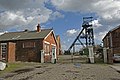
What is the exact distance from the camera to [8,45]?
31.1m

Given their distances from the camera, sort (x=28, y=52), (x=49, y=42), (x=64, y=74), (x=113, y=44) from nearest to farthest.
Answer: (x=64, y=74), (x=113, y=44), (x=28, y=52), (x=49, y=42)

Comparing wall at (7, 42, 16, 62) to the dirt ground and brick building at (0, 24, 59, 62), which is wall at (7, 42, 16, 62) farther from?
the dirt ground

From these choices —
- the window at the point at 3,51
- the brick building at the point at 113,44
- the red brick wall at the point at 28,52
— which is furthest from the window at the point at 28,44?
the brick building at the point at 113,44

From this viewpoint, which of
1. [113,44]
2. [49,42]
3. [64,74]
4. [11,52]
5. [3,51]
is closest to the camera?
[64,74]

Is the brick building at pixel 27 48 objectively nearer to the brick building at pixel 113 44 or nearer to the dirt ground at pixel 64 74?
the brick building at pixel 113 44

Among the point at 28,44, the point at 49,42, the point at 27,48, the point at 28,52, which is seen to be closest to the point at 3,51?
the point at 27,48

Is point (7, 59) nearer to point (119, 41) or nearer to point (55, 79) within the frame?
point (119, 41)

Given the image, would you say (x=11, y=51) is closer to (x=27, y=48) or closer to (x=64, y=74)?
(x=27, y=48)

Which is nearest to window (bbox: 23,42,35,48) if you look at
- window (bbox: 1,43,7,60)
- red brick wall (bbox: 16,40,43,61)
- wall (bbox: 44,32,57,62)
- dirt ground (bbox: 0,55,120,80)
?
red brick wall (bbox: 16,40,43,61)

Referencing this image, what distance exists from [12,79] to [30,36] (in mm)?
21416

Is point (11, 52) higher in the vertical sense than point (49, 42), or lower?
lower

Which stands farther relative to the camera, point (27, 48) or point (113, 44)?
point (27, 48)

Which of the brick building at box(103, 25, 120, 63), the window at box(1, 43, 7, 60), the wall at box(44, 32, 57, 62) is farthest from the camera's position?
the wall at box(44, 32, 57, 62)

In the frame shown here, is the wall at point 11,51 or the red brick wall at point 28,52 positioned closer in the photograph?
the wall at point 11,51
